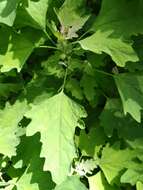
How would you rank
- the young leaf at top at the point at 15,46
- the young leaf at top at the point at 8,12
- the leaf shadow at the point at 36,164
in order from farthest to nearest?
the leaf shadow at the point at 36,164 → the young leaf at top at the point at 15,46 → the young leaf at top at the point at 8,12

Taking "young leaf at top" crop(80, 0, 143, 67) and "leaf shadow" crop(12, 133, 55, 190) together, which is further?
"leaf shadow" crop(12, 133, 55, 190)

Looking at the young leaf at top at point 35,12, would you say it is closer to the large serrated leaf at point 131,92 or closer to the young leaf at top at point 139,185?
the large serrated leaf at point 131,92

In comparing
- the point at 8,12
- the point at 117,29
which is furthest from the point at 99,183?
the point at 8,12

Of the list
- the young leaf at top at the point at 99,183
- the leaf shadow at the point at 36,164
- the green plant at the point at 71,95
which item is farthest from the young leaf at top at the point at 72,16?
the young leaf at top at the point at 99,183

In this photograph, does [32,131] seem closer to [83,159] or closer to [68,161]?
[68,161]

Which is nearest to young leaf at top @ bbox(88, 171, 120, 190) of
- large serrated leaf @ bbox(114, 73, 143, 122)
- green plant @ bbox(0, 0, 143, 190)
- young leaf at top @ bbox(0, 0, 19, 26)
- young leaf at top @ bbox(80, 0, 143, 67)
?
green plant @ bbox(0, 0, 143, 190)

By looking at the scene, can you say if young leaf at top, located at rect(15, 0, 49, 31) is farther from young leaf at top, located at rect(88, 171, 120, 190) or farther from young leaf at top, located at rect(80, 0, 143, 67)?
young leaf at top, located at rect(88, 171, 120, 190)

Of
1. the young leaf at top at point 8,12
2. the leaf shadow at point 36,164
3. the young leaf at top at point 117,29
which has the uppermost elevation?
the young leaf at top at point 8,12

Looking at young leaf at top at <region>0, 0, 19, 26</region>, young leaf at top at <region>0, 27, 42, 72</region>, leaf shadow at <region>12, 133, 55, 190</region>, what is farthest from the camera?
leaf shadow at <region>12, 133, 55, 190</region>

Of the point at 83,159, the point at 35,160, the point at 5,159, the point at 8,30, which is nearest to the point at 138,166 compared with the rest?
the point at 83,159
